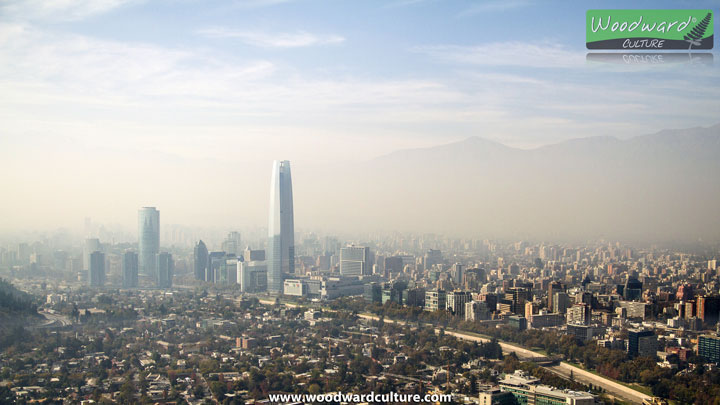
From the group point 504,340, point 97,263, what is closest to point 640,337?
point 504,340

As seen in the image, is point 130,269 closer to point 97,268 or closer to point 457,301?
point 97,268

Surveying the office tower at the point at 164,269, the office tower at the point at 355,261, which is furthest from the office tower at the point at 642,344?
the office tower at the point at 164,269

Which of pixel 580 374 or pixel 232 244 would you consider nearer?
pixel 580 374

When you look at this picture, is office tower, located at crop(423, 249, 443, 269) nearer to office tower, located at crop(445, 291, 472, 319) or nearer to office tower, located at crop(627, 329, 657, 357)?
office tower, located at crop(445, 291, 472, 319)

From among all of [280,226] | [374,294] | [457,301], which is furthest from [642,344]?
[280,226]

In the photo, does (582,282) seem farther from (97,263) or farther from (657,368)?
(97,263)

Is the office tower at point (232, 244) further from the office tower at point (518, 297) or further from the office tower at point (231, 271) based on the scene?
the office tower at point (518, 297)
